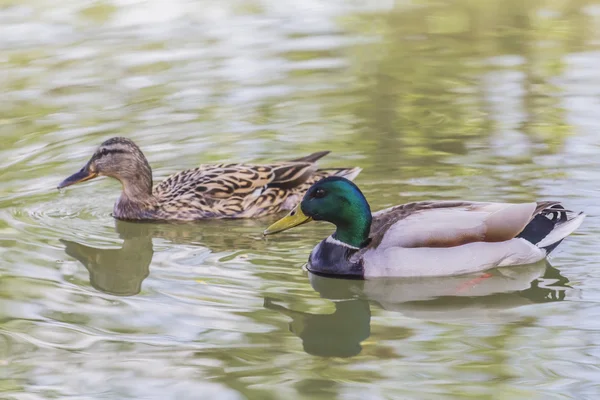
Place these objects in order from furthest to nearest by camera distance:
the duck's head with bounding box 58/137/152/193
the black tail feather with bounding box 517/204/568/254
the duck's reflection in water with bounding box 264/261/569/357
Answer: the duck's head with bounding box 58/137/152/193 < the black tail feather with bounding box 517/204/568/254 < the duck's reflection in water with bounding box 264/261/569/357

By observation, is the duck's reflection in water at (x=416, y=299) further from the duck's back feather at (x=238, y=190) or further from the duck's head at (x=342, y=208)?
the duck's back feather at (x=238, y=190)

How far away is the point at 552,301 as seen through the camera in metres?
7.04

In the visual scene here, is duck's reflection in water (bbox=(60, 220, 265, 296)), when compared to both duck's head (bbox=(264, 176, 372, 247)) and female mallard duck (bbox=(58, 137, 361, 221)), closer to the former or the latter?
female mallard duck (bbox=(58, 137, 361, 221))

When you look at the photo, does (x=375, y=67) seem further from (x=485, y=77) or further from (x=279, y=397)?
(x=279, y=397)

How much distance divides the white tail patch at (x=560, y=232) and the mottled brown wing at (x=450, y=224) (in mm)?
194

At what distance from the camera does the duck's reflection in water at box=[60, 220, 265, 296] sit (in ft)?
25.9

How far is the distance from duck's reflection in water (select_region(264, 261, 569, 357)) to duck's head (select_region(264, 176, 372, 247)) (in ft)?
1.04

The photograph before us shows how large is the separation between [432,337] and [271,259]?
6.18 ft

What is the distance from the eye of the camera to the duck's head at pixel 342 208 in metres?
7.70

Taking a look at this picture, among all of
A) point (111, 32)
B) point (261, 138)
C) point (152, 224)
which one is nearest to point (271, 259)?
point (152, 224)

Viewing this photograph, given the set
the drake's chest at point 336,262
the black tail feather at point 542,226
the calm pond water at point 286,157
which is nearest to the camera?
the calm pond water at point 286,157

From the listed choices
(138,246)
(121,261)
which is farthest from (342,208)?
(138,246)

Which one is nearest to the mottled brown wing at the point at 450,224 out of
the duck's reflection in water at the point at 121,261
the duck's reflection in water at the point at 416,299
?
the duck's reflection in water at the point at 416,299

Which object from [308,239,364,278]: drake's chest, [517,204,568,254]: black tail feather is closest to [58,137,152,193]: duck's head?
[308,239,364,278]: drake's chest
